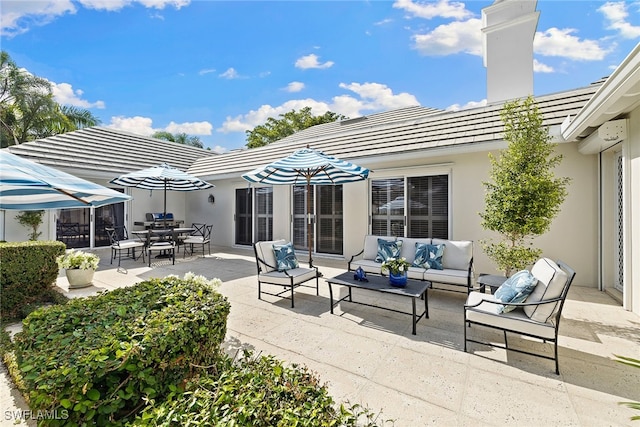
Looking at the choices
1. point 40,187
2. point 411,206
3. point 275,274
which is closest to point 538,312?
point 275,274

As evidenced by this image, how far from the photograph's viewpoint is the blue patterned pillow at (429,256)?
5.30 m

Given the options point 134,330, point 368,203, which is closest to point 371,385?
point 134,330

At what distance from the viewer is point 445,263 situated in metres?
5.40

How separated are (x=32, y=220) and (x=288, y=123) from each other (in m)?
21.6

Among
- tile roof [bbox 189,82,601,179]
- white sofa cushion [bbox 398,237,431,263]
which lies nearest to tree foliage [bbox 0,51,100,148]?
tile roof [bbox 189,82,601,179]

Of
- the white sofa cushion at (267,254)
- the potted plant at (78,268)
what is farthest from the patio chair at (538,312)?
the potted plant at (78,268)

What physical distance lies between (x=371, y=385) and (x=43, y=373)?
2.46m

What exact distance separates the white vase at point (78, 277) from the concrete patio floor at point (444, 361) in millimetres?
563

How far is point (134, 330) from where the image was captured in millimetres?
1923

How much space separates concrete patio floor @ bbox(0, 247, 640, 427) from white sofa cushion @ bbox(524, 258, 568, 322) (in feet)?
1.72

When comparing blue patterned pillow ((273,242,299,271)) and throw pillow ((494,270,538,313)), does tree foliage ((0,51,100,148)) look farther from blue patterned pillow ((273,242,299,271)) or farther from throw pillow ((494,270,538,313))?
throw pillow ((494,270,538,313))

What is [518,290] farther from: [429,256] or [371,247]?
[371,247]

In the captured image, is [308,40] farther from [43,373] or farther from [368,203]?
[43,373]

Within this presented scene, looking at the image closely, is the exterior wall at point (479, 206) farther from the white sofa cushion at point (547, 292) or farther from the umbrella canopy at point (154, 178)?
the white sofa cushion at point (547, 292)
